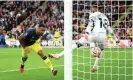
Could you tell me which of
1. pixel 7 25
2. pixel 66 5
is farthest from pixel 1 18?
pixel 66 5

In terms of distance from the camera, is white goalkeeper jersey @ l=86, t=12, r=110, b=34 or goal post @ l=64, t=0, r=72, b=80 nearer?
goal post @ l=64, t=0, r=72, b=80

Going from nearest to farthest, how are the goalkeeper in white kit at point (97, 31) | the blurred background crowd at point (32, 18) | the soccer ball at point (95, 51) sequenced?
the goalkeeper in white kit at point (97, 31) → the soccer ball at point (95, 51) → the blurred background crowd at point (32, 18)

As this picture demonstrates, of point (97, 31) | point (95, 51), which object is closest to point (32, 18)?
point (97, 31)

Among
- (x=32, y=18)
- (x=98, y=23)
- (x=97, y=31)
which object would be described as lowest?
(x=32, y=18)

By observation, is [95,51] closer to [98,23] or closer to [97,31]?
[97,31]

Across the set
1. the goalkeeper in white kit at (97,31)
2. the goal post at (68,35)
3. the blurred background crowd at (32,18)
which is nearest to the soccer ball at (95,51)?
the goalkeeper in white kit at (97,31)

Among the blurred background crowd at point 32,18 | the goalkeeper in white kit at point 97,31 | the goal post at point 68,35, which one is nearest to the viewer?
the goal post at point 68,35

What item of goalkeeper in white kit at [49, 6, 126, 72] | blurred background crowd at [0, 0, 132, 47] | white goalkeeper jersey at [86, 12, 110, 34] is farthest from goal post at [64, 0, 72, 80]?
blurred background crowd at [0, 0, 132, 47]

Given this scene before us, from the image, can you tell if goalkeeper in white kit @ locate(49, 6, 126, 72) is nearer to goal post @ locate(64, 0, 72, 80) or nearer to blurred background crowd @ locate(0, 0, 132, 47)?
goal post @ locate(64, 0, 72, 80)

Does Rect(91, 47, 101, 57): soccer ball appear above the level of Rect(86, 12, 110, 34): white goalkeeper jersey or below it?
below

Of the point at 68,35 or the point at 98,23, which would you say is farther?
the point at 98,23

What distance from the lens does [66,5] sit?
6012 millimetres

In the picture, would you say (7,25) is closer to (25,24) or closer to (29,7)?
(25,24)

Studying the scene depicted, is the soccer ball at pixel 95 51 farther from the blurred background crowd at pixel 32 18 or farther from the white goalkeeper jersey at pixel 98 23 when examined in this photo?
the blurred background crowd at pixel 32 18
